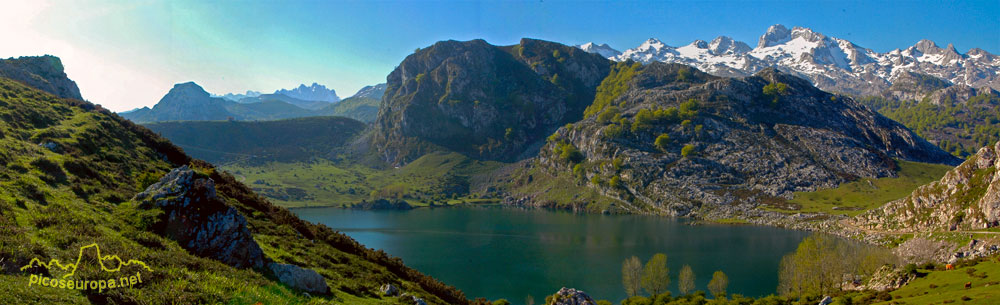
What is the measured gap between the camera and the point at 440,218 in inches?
7131

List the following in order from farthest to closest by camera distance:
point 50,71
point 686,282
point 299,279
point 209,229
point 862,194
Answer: point 862,194 < point 50,71 < point 686,282 < point 209,229 < point 299,279

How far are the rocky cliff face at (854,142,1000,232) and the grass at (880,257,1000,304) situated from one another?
47.0 m

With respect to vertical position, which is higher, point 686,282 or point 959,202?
point 959,202

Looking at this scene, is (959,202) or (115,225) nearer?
(115,225)

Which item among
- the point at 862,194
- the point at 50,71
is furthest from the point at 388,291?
the point at 862,194

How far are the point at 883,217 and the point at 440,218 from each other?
142 meters

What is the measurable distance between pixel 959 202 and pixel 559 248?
8321cm

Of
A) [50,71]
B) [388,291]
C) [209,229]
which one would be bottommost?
[388,291]

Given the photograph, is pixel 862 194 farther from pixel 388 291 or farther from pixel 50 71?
pixel 50 71

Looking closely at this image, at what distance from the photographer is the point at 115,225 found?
21.4 m

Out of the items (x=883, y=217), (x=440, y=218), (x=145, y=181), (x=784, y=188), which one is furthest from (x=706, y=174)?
(x=145, y=181)

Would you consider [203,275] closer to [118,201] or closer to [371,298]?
[371,298]

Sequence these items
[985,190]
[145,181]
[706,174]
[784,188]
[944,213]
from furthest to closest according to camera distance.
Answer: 1. [706,174]
2. [784,188]
3. [944,213]
4. [985,190]
5. [145,181]

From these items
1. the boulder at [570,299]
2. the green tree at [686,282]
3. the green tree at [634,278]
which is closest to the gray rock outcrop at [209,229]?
the boulder at [570,299]
